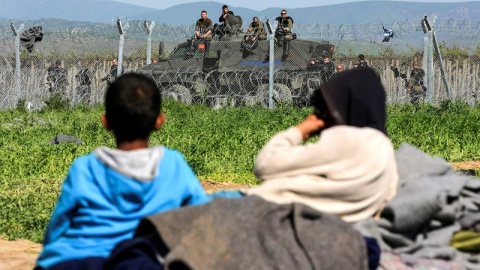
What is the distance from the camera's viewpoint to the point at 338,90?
3.67 meters

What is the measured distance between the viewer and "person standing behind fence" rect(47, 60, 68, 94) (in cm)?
1881

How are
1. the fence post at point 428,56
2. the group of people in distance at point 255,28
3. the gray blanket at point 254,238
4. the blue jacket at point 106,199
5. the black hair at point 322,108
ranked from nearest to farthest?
the gray blanket at point 254,238 → the blue jacket at point 106,199 → the black hair at point 322,108 → the fence post at point 428,56 → the group of people in distance at point 255,28

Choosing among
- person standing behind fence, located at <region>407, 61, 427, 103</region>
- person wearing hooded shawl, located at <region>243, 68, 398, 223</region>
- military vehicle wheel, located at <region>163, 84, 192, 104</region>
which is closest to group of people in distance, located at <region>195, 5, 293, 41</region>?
military vehicle wheel, located at <region>163, 84, 192, 104</region>

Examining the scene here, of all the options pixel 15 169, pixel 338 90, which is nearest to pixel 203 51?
pixel 15 169

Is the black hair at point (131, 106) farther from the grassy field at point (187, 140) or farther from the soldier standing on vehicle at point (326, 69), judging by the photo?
the soldier standing on vehicle at point (326, 69)

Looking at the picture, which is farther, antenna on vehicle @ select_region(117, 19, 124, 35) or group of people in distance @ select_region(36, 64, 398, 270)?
antenna on vehicle @ select_region(117, 19, 124, 35)

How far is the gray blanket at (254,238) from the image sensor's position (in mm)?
2953

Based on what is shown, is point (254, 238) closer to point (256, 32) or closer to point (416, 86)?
point (416, 86)

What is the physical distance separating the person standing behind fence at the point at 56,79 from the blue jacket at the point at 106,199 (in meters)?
15.6

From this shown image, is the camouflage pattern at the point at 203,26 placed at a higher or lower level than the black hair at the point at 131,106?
lower

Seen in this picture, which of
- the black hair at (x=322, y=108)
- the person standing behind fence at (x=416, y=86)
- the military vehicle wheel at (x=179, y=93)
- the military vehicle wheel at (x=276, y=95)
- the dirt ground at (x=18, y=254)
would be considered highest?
the black hair at (x=322, y=108)

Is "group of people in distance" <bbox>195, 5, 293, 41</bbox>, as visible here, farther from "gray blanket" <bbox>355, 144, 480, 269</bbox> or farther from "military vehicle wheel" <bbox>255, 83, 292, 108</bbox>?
"gray blanket" <bbox>355, 144, 480, 269</bbox>

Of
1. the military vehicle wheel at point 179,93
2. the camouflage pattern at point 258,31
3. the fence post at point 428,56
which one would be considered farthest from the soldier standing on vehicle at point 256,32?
the fence post at point 428,56

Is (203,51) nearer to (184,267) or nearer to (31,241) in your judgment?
(31,241)
